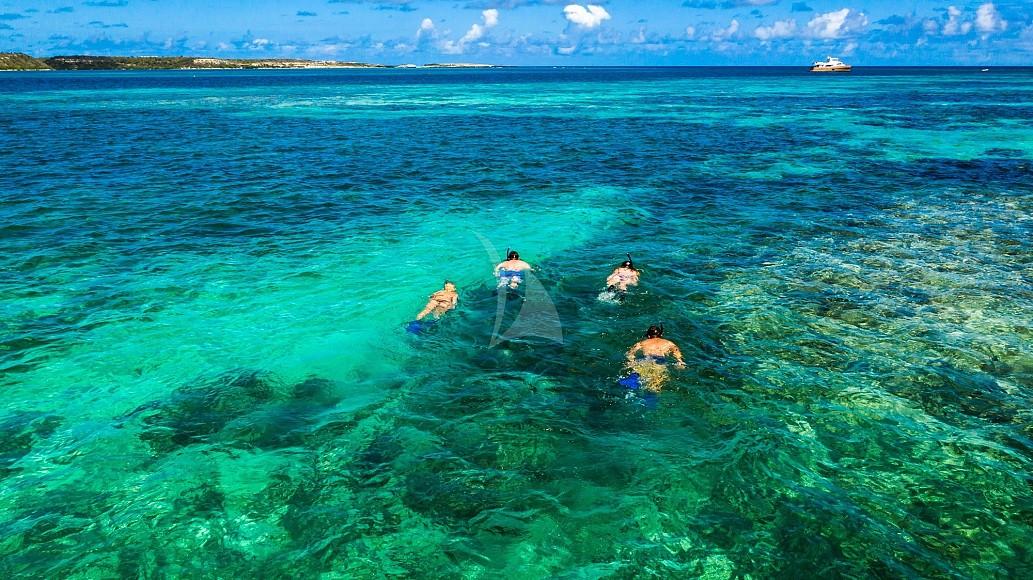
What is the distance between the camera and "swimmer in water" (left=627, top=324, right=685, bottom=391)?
12734 mm

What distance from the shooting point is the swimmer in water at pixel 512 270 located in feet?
59.6

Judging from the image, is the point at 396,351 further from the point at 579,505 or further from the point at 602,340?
the point at 579,505

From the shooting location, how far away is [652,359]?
13086 millimetres

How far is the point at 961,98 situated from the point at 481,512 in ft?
355

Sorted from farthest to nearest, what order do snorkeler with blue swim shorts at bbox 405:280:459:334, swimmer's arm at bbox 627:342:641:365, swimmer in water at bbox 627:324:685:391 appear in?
1. snorkeler with blue swim shorts at bbox 405:280:459:334
2. swimmer's arm at bbox 627:342:641:365
3. swimmer in water at bbox 627:324:685:391

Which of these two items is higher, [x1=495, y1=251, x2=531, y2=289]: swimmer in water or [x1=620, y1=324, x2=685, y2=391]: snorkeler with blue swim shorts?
[x1=495, y1=251, x2=531, y2=289]: swimmer in water

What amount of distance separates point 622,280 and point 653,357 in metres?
4.52

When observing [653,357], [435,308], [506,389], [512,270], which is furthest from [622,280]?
[506,389]

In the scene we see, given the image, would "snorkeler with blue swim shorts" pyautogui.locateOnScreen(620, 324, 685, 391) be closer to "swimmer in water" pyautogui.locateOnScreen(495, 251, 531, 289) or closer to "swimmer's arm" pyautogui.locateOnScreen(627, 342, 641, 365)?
"swimmer's arm" pyautogui.locateOnScreen(627, 342, 641, 365)

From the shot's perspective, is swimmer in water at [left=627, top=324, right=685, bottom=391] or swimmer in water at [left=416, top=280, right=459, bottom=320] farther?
swimmer in water at [left=416, top=280, right=459, bottom=320]

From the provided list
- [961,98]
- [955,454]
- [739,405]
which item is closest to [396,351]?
[739,405]

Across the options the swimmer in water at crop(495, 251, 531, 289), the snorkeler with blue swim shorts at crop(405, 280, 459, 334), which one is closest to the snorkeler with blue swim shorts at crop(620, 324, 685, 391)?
the snorkeler with blue swim shorts at crop(405, 280, 459, 334)

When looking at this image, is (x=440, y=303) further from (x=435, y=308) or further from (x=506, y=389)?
(x=506, y=389)

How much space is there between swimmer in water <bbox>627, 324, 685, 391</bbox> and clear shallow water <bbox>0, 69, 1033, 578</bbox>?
1.55 ft
